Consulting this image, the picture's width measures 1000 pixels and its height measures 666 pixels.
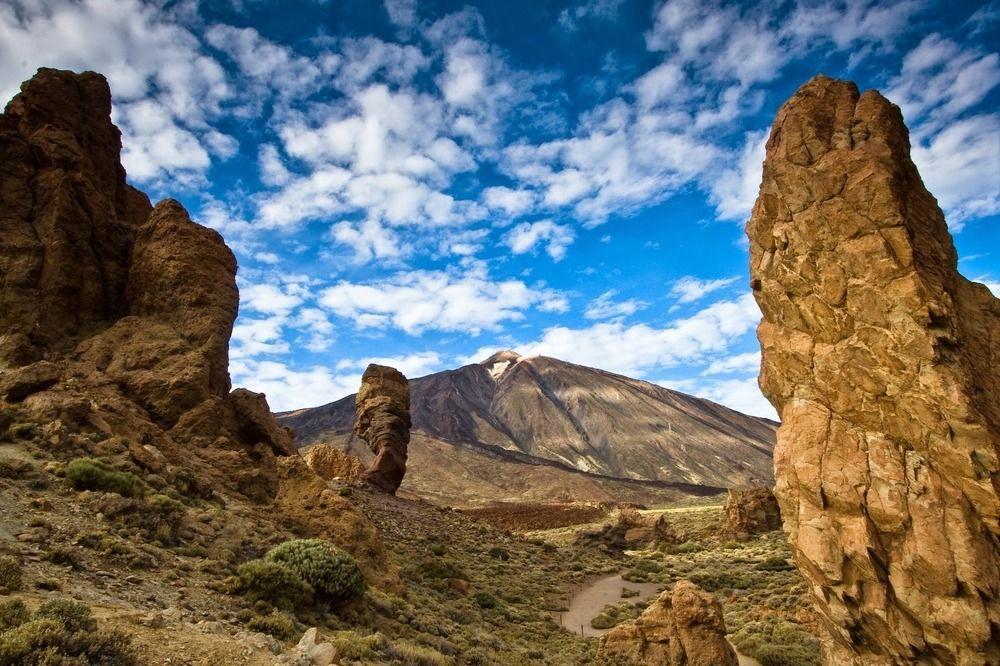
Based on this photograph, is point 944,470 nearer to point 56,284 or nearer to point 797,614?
point 797,614

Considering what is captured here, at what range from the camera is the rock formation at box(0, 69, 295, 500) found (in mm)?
17719

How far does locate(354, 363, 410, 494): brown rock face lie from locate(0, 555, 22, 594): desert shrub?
3904 cm

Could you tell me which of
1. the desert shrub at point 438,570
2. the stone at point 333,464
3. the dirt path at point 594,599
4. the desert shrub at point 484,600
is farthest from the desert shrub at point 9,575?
the stone at point 333,464

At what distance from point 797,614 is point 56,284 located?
3160 cm

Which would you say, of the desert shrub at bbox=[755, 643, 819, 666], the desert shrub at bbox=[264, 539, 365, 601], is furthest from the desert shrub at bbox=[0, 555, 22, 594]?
the desert shrub at bbox=[755, 643, 819, 666]

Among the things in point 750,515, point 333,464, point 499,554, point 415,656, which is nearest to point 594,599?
point 499,554

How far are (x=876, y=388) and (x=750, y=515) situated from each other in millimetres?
49254

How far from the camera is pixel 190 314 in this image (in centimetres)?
2184

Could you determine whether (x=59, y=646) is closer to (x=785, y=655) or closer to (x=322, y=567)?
(x=322, y=567)

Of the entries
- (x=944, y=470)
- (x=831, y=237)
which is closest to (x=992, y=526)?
(x=944, y=470)

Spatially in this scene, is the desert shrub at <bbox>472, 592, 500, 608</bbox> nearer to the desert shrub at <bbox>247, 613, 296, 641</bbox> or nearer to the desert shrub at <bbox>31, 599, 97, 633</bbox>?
the desert shrub at <bbox>247, 613, 296, 641</bbox>

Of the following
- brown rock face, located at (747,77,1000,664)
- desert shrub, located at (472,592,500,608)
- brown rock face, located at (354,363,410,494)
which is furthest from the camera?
brown rock face, located at (354,363,410,494)

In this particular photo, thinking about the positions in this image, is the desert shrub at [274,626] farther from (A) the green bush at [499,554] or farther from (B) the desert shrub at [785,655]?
(A) the green bush at [499,554]

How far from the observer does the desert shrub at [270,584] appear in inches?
429
